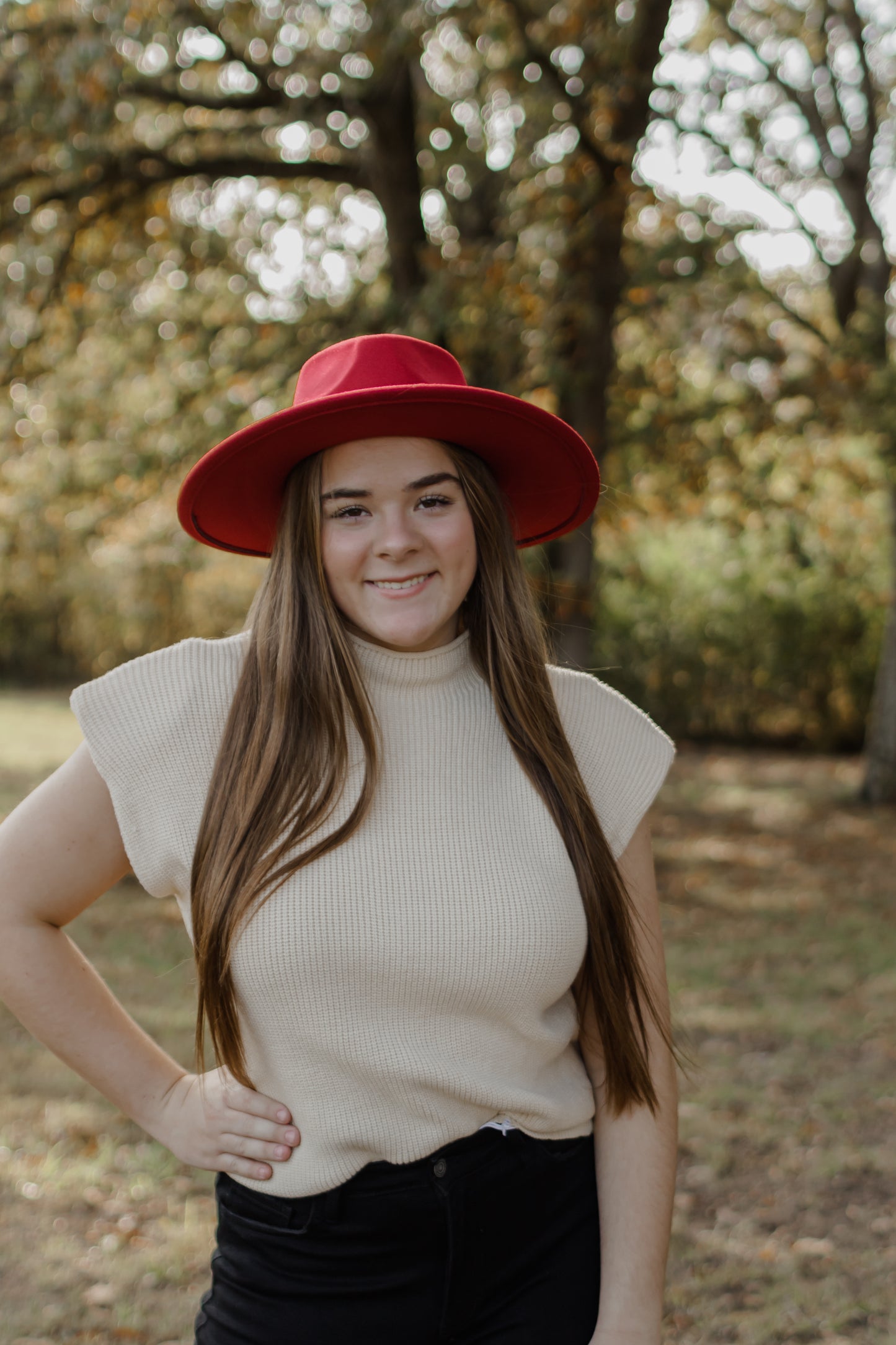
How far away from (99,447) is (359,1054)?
699 centimetres

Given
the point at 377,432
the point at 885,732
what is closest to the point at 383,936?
the point at 377,432

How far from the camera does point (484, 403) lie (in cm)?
174

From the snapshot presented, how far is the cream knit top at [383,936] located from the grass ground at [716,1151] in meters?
0.79

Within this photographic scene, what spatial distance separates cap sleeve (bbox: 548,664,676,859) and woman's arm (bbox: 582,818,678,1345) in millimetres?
45

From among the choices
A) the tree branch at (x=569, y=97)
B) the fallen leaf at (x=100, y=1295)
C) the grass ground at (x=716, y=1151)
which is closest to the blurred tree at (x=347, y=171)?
the tree branch at (x=569, y=97)

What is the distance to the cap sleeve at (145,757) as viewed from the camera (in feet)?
5.25

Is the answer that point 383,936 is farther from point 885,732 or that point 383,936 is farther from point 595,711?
point 885,732

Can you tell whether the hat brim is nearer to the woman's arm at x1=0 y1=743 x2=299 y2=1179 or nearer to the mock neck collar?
the mock neck collar

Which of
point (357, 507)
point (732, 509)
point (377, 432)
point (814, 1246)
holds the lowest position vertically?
point (814, 1246)

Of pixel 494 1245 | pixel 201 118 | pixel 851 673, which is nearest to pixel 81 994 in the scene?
pixel 494 1245

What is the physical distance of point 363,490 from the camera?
1.76 metres

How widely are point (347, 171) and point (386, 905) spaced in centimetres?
655

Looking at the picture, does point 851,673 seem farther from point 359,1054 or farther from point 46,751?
point 359,1054

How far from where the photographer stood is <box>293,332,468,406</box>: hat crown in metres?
1.75
